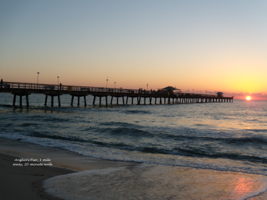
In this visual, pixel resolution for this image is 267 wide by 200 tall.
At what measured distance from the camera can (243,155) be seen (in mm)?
11695

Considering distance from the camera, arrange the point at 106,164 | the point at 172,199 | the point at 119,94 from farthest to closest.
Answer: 1. the point at 119,94
2. the point at 106,164
3. the point at 172,199

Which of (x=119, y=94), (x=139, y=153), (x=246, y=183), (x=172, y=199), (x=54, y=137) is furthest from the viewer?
(x=119, y=94)

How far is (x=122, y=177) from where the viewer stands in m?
7.18

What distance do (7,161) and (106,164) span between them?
8.95ft

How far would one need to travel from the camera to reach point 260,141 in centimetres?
1564

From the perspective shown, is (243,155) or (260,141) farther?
(260,141)

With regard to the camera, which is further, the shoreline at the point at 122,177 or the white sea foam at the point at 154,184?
the shoreline at the point at 122,177

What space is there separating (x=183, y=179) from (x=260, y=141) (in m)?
9.98

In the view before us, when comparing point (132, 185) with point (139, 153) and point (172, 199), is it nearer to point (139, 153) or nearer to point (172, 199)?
point (172, 199)

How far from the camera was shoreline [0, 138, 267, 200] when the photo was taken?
594 cm

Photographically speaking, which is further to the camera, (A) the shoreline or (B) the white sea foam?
(A) the shoreline

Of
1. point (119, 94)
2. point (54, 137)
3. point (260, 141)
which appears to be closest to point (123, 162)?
point (54, 137)

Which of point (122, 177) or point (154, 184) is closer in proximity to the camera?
point (154, 184)

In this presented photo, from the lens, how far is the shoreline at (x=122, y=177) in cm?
594
